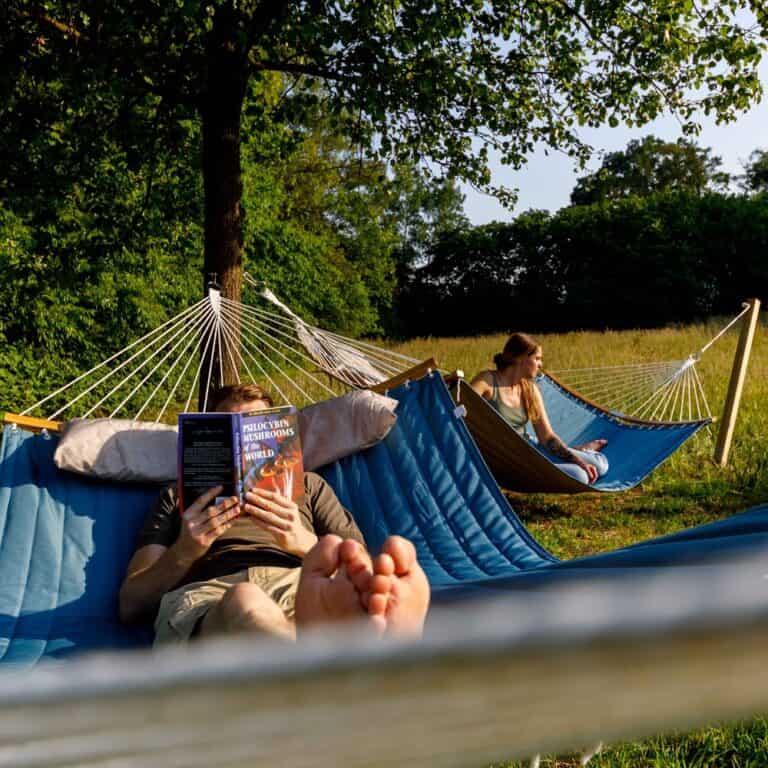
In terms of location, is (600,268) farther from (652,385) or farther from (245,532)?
(245,532)

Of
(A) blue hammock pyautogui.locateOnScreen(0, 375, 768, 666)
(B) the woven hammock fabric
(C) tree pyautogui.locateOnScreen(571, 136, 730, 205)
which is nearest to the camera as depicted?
(A) blue hammock pyautogui.locateOnScreen(0, 375, 768, 666)

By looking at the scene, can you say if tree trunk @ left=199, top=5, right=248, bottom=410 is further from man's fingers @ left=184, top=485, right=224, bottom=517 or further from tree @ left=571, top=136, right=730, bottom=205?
tree @ left=571, top=136, right=730, bottom=205

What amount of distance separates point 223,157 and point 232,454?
2.79m

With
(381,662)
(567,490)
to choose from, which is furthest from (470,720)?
(567,490)

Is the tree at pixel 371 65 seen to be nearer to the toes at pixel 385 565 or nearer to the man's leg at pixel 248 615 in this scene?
the man's leg at pixel 248 615

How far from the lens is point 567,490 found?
3945 millimetres

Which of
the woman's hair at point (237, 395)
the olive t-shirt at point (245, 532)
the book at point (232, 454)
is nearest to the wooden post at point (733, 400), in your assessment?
the olive t-shirt at point (245, 532)

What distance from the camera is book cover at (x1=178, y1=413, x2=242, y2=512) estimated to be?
221 cm

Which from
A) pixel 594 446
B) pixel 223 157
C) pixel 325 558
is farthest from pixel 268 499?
pixel 223 157

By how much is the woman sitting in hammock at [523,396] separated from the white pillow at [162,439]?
111 centimetres

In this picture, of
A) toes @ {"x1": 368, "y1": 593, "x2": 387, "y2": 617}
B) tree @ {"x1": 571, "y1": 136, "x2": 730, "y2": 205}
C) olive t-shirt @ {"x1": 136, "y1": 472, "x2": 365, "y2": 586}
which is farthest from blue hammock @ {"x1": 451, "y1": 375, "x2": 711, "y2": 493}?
tree @ {"x1": 571, "y1": 136, "x2": 730, "y2": 205}

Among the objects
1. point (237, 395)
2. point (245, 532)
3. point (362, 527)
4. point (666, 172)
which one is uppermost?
point (666, 172)

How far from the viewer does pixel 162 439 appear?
2.95m

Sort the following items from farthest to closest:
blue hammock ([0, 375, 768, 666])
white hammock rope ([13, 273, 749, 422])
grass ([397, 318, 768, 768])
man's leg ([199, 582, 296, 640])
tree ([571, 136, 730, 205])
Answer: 1. tree ([571, 136, 730, 205])
2. white hammock rope ([13, 273, 749, 422])
3. blue hammock ([0, 375, 768, 666])
4. grass ([397, 318, 768, 768])
5. man's leg ([199, 582, 296, 640])
